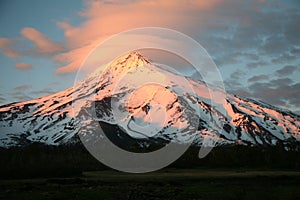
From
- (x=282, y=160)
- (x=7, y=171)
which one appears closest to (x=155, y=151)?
(x=282, y=160)

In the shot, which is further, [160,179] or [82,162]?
[82,162]

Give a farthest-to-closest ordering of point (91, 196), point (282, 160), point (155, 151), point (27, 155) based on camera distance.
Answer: point (155, 151)
point (282, 160)
point (27, 155)
point (91, 196)

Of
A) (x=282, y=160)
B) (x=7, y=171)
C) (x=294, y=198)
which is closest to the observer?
(x=294, y=198)

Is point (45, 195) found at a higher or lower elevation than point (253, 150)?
lower

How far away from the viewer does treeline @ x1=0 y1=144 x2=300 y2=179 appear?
79.2m

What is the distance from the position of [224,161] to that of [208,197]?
83592 millimetres

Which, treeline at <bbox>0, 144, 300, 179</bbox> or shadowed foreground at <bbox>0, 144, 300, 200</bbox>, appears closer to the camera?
shadowed foreground at <bbox>0, 144, 300, 200</bbox>

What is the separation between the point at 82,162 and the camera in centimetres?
11075

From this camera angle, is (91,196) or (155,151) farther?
(155,151)

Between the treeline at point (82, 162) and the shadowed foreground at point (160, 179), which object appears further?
the treeline at point (82, 162)

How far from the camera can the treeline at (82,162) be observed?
260 ft

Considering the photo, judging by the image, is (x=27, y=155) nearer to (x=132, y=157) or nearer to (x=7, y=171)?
(x=7, y=171)

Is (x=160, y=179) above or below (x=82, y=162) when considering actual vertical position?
below

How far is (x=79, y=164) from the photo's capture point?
350ft
